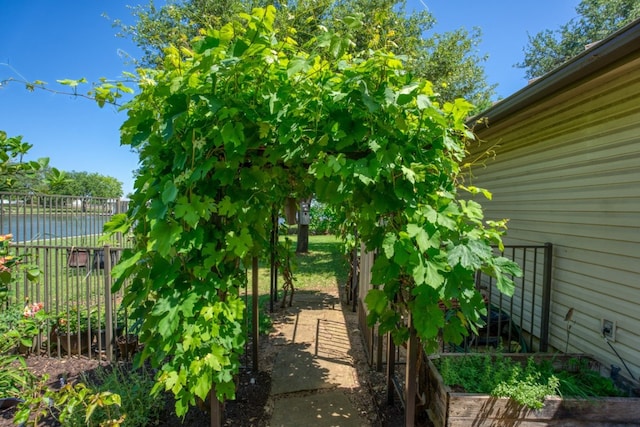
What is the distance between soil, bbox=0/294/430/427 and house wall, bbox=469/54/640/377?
1863 millimetres

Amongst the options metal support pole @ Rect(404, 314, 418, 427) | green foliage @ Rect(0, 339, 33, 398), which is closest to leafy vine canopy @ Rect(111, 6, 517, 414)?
metal support pole @ Rect(404, 314, 418, 427)

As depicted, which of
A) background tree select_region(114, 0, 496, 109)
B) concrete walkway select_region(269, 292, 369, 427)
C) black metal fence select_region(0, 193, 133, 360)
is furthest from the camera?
background tree select_region(114, 0, 496, 109)

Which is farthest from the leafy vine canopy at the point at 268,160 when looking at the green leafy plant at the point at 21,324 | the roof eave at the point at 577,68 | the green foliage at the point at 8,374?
the green foliage at the point at 8,374

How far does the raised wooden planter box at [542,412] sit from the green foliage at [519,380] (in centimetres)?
6

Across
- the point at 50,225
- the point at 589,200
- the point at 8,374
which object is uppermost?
the point at 589,200

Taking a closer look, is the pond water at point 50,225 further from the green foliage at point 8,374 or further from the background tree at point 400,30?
the background tree at point 400,30

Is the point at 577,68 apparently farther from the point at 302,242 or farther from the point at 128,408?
the point at 302,242

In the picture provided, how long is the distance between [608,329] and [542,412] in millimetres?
1382

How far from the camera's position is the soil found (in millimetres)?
2682

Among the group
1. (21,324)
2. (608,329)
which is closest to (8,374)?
(21,324)

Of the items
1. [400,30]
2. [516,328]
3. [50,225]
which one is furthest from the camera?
[400,30]

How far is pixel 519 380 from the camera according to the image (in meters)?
2.27

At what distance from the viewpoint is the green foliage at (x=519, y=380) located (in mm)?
2096

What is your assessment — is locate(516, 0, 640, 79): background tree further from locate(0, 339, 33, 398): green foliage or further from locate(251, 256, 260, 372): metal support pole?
locate(0, 339, 33, 398): green foliage
